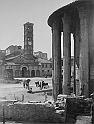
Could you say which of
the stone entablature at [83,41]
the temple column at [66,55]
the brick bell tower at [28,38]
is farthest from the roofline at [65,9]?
the brick bell tower at [28,38]

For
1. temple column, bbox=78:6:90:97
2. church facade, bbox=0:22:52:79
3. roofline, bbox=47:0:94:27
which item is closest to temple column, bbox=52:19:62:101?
roofline, bbox=47:0:94:27

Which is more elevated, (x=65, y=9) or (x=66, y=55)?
(x=65, y=9)

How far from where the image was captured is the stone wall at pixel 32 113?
32.2 feet

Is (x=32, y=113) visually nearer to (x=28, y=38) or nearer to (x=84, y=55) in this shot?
(x=84, y=55)

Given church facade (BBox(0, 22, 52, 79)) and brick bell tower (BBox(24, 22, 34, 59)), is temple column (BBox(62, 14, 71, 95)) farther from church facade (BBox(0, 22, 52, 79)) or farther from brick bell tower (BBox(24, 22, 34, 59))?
brick bell tower (BBox(24, 22, 34, 59))

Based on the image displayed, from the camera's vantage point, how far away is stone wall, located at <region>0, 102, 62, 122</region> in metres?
9.80

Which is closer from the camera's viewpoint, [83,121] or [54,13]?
[83,121]

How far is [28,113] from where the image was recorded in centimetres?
1002

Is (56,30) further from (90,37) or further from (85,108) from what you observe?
(85,108)

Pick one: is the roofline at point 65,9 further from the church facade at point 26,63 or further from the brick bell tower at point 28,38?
the brick bell tower at point 28,38

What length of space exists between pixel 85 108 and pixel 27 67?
49.1 meters

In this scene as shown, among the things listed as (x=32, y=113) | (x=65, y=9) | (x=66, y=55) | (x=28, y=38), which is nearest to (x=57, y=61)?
(x=66, y=55)

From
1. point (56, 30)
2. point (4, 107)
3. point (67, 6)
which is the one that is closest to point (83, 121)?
point (4, 107)

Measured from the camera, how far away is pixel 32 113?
394 inches
